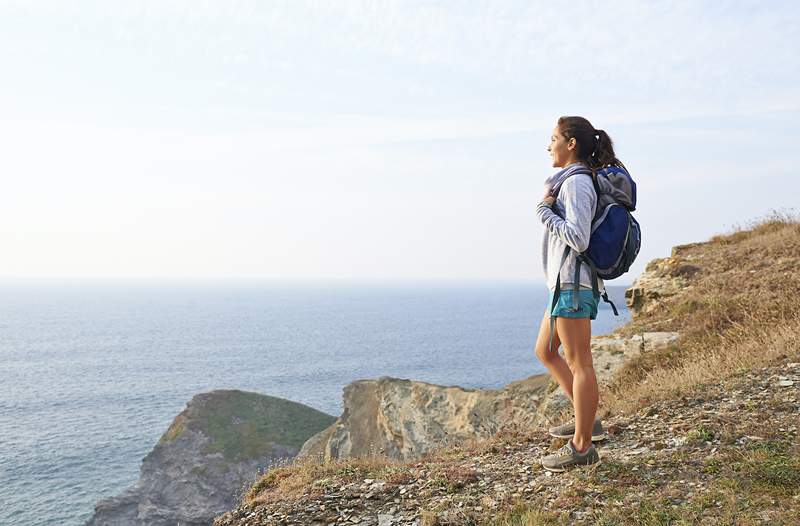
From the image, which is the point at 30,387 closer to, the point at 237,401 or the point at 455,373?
the point at 237,401

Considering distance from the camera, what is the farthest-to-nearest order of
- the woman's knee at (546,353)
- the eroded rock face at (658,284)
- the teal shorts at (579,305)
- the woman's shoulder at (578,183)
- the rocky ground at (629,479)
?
the eroded rock face at (658,284) → the woman's knee at (546,353) → the teal shorts at (579,305) → the woman's shoulder at (578,183) → the rocky ground at (629,479)

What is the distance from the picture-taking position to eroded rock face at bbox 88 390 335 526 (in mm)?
45406

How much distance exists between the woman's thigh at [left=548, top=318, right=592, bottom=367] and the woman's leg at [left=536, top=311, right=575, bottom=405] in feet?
0.85

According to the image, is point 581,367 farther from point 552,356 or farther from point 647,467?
point 647,467

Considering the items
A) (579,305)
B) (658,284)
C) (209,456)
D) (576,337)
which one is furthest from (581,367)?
(209,456)

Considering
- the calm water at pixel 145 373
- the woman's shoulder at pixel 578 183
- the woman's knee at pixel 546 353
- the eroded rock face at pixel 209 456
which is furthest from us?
the calm water at pixel 145 373

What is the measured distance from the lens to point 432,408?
1190 inches

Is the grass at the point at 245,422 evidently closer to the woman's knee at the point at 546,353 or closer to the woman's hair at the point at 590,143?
the woman's knee at the point at 546,353

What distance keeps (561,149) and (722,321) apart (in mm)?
8030

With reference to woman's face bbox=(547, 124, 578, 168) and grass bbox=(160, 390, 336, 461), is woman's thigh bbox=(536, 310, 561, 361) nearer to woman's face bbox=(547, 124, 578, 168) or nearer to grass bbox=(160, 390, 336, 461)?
woman's face bbox=(547, 124, 578, 168)

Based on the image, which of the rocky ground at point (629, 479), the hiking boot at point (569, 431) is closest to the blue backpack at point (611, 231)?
the rocky ground at point (629, 479)

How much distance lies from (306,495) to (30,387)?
108 metres

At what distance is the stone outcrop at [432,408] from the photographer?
12617 mm

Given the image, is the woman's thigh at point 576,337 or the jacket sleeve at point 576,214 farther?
the woman's thigh at point 576,337
